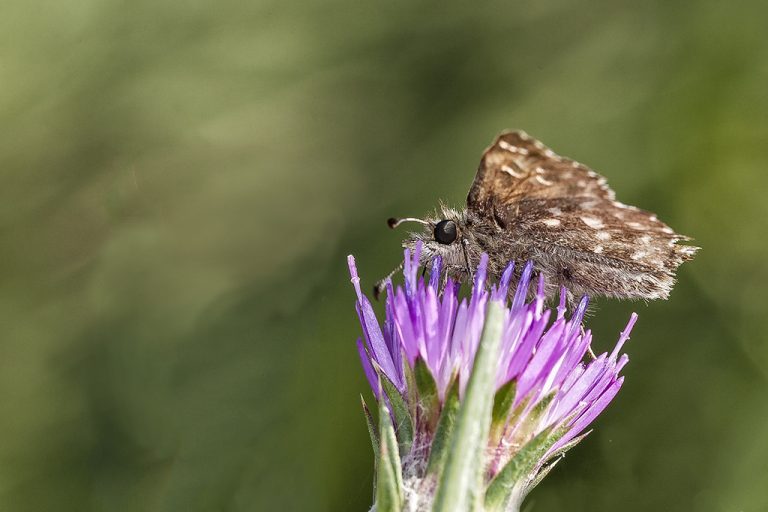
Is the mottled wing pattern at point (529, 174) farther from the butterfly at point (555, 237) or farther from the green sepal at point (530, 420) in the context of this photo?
the green sepal at point (530, 420)

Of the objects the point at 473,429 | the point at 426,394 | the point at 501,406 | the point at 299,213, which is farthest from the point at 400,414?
the point at 299,213

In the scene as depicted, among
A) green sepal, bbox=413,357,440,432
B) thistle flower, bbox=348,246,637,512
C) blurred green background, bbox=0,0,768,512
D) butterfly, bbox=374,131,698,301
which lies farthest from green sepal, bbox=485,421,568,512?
blurred green background, bbox=0,0,768,512

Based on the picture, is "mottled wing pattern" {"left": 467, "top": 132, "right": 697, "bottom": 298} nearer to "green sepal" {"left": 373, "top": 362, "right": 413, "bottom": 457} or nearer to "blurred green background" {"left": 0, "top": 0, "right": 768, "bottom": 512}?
"green sepal" {"left": 373, "top": 362, "right": 413, "bottom": 457}

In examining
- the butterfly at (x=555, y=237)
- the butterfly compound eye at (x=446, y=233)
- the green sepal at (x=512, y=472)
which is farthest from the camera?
the butterfly compound eye at (x=446, y=233)

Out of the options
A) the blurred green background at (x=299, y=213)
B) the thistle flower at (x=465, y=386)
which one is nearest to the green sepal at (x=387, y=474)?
the thistle flower at (x=465, y=386)

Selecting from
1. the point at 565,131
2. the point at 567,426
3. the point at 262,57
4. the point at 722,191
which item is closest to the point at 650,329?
the point at 722,191

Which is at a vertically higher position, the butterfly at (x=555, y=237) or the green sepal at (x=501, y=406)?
the butterfly at (x=555, y=237)
